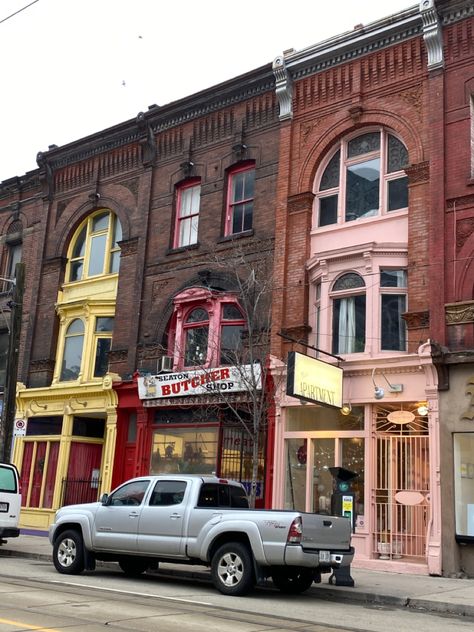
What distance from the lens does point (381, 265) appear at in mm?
17391

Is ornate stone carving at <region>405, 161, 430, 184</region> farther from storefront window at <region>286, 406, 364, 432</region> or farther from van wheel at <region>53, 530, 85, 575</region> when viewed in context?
van wheel at <region>53, 530, 85, 575</region>

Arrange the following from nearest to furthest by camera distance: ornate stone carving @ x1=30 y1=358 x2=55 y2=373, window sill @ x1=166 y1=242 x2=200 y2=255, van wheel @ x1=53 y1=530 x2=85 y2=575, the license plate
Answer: the license plate → van wheel @ x1=53 y1=530 x2=85 y2=575 → window sill @ x1=166 y1=242 x2=200 y2=255 → ornate stone carving @ x1=30 y1=358 x2=55 y2=373

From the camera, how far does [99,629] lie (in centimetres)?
775

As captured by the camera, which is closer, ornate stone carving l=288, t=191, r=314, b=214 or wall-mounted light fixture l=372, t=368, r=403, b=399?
wall-mounted light fixture l=372, t=368, r=403, b=399

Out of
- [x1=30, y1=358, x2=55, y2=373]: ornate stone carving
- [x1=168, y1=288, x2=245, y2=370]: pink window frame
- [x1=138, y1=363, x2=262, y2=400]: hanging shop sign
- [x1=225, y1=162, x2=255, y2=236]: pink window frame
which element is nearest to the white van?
[x1=138, y1=363, x2=262, y2=400]: hanging shop sign

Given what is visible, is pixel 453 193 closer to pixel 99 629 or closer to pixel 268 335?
pixel 268 335

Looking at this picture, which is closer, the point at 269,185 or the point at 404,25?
the point at 404,25

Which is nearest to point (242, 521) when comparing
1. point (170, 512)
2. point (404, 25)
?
point (170, 512)

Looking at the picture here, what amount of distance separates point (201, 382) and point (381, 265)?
549cm

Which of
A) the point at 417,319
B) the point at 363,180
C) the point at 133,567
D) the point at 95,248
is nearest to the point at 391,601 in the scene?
the point at 133,567

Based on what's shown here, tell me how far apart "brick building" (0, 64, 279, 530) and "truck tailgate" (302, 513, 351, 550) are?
21.8 ft

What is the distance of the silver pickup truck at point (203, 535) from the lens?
11.0 metres

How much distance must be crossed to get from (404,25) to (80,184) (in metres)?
12.3

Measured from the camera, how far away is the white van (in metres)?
16.5
